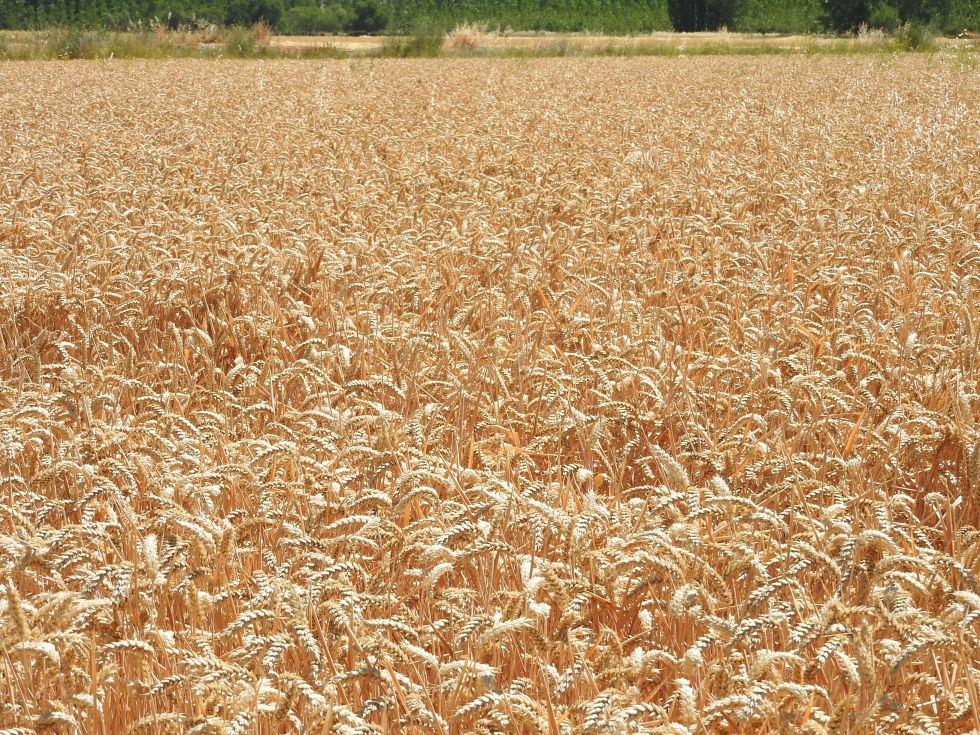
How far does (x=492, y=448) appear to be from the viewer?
8.83 feet

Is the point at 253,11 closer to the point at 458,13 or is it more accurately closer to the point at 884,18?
the point at 458,13

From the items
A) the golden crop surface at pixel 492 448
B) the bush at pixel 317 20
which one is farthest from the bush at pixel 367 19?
the golden crop surface at pixel 492 448

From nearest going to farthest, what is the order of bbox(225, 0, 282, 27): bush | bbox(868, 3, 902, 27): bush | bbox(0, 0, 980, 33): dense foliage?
1. bbox(868, 3, 902, 27): bush
2. bbox(0, 0, 980, 33): dense foliage
3. bbox(225, 0, 282, 27): bush

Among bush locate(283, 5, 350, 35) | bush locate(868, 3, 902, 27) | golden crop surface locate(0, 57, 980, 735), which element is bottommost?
golden crop surface locate(0, 57, 980, 735)

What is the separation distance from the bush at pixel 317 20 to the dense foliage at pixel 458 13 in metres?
0.05

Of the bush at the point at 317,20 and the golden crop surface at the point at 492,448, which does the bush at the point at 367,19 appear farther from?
the golden crop surface at the point at 492,448

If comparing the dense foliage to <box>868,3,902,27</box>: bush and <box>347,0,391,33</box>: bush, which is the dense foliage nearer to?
<box>347,0,391,33</box>: bush

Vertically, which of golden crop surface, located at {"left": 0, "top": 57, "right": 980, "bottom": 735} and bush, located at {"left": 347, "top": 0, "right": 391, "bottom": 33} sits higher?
bush, located at {"left": 347, "top": 0, "right": 391, "bottom": 33}

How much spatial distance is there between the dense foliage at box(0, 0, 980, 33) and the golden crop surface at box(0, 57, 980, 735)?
138ft

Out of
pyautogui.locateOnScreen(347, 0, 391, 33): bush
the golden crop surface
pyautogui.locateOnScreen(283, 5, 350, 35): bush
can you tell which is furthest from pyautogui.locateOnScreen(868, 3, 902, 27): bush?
the golden crop surface

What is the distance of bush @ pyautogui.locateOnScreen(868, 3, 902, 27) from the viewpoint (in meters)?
35.1

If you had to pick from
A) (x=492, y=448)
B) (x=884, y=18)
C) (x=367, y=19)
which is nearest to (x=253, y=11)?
(x=367, y=19)

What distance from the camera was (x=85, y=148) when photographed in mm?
7824

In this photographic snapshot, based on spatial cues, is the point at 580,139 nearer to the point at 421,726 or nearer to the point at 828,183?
the point at 828,183
